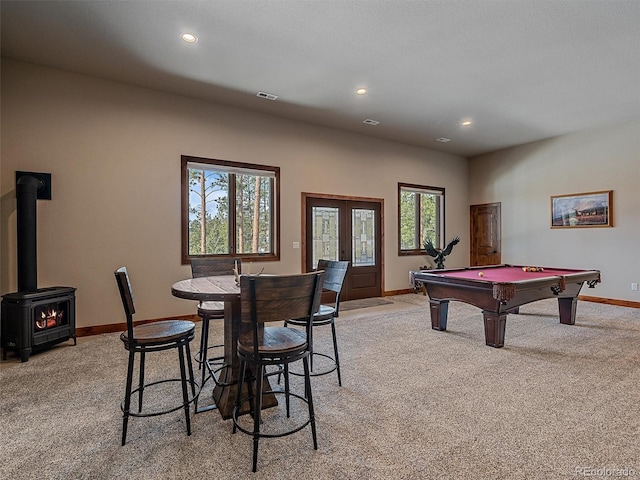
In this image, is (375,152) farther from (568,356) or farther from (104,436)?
(104,436)

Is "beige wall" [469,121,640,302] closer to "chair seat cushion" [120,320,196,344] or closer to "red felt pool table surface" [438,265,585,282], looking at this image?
"red felt pool table surface" [438,265,585,282]

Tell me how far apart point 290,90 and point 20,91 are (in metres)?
3.23

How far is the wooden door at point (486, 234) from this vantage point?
26.8ft

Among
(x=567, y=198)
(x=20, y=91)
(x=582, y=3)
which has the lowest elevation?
(x=567, y=198)

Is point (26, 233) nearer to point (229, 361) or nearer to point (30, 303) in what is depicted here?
point (30, 303)

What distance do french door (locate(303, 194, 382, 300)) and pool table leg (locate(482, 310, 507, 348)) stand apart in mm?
3127

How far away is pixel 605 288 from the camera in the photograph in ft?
21.1

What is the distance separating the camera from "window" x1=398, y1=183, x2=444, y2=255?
769cm

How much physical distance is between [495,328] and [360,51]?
338 cm

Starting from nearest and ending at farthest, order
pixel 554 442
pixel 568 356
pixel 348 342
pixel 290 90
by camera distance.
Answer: pixel 554 442
pixel 568 356
pixel 348 342
pixel 290 90

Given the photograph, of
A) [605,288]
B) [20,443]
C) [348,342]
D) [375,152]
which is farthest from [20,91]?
[605,288]

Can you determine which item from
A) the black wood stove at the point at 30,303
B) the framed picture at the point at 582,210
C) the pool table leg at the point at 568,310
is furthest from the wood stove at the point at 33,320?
the framed picture at the point at 582,210

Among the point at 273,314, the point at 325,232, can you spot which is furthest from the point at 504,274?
the point at 273,314

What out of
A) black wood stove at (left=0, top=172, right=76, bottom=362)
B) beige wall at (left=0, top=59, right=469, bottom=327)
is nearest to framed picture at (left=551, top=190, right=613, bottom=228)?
beige wall at (left=0, top=59, right=469, bottom=327)
